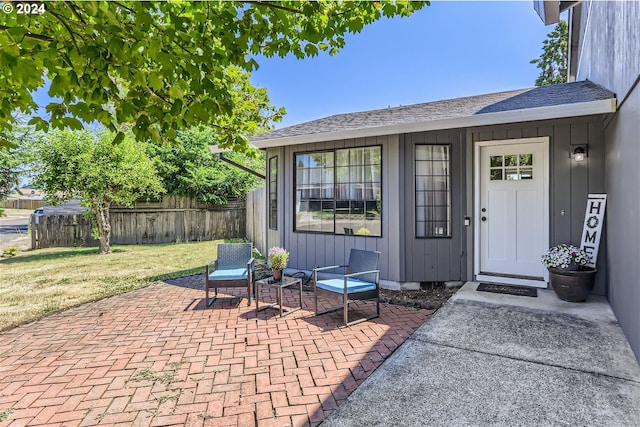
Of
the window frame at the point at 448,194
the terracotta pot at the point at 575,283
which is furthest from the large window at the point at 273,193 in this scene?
the terracotta pot at the point at 575,283

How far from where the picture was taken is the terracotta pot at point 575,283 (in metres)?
4.41

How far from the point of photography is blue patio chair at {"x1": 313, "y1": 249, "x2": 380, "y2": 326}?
408 centimetres

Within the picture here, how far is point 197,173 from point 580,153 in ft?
37.7

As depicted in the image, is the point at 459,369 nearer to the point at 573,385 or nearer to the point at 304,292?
the point at 573,385

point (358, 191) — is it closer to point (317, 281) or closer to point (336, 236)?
point (336, 236)

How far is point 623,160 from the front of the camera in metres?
3.50

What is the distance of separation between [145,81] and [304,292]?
4.03m

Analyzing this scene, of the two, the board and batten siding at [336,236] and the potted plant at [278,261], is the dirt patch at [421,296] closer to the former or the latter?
the board and batten siding at [336,236]

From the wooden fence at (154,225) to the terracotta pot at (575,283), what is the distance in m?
10.9

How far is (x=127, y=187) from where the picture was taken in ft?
33.4

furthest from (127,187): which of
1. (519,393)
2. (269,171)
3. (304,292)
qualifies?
(519,393)

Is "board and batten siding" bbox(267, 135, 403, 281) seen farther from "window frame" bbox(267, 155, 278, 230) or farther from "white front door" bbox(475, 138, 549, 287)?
"white front door" bbox(475, 138, 549, 287)

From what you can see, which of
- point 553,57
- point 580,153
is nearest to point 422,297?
point 580,153

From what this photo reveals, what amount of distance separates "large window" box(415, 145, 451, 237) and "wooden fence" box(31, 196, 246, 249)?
30.3 ft
